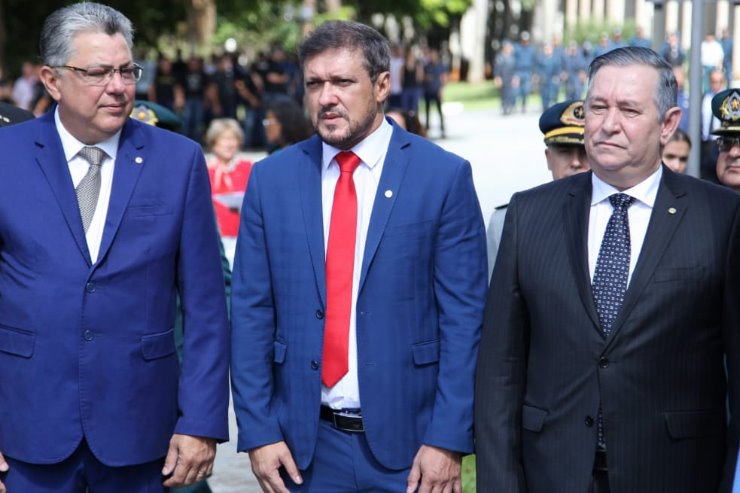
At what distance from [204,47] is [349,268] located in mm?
39583

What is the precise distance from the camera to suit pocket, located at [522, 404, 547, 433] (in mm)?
3900

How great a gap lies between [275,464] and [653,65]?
5.27 ft

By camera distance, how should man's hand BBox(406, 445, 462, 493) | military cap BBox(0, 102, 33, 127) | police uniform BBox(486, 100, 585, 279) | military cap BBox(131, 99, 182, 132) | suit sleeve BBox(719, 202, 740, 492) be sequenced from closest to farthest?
suit sleeve BBox(719, 202, 740, 492), man's hand BBox(406, 445, 462, 493), police uniform BBox(486, 100, 585, 279), military cap BBox(0, 102, 33, 127), military cap BBox(131, 99, 182, 132)

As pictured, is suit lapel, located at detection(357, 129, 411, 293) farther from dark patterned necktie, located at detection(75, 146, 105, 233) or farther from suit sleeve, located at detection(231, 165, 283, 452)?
dark patterned necktie, located at detection(75, 146, 105, 233)

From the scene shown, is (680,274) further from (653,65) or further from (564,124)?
(564,124)

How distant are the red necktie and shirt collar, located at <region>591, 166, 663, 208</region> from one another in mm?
752

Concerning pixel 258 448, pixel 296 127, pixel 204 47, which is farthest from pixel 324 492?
pixel 204 47

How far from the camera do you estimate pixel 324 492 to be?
4184 mm

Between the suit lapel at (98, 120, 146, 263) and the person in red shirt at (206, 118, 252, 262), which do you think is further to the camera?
the person in red shirt at (206, 118, 252, 262)

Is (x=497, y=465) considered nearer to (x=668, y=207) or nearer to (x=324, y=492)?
(x=324, y=492)

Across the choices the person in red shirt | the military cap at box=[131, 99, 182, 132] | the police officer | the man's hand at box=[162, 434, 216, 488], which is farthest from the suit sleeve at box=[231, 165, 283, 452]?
the person in red shirt

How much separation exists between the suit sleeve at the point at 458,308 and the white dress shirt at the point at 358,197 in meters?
0.23

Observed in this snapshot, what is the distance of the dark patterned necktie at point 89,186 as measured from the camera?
414cm

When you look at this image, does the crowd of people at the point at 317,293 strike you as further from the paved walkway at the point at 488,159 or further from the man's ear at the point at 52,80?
the paved walkway at the point at 488,159
